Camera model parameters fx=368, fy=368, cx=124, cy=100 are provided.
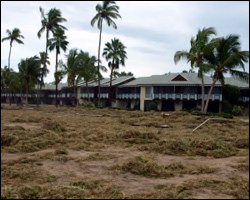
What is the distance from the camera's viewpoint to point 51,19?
4619 centimetres

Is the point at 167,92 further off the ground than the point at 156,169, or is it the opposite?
the point at 167,92

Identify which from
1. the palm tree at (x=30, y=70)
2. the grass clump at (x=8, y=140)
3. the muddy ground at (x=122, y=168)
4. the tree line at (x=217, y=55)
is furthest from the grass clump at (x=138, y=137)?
the palm tree at (x=30, y=70)

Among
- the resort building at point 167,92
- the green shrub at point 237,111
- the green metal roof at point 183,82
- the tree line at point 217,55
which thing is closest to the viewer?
the tree line at point 217,55

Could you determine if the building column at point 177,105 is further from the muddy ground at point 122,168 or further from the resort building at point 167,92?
the muddy ground at point 122,168

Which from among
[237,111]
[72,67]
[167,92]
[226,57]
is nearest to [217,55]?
[226,57]

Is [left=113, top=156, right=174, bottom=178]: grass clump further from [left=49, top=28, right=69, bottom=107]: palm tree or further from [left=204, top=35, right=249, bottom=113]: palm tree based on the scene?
[left=49, top=28, right=69, bottom=107]: palm tree

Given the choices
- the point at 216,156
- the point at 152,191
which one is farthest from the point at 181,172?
the point at 216,156

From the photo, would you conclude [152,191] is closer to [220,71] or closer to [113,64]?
[220,71]

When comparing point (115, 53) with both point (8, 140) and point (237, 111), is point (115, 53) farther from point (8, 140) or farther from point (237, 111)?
point (8, 140)

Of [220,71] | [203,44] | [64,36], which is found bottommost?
[220,71]

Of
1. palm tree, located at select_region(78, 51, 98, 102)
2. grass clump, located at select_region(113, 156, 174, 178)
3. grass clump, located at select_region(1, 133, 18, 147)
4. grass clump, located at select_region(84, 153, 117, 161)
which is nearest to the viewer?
grass clump, located at select_region(113, 156, 174, 178)

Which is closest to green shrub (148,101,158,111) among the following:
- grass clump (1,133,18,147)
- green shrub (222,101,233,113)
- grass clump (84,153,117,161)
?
green shrub (222,101,233,113)

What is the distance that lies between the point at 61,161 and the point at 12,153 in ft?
6.33

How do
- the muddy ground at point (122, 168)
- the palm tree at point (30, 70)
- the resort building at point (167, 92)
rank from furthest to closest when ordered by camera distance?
the palm tree at point (30, 70), the resort building at point (167, 92), the muddy ground at point (122, 168)
